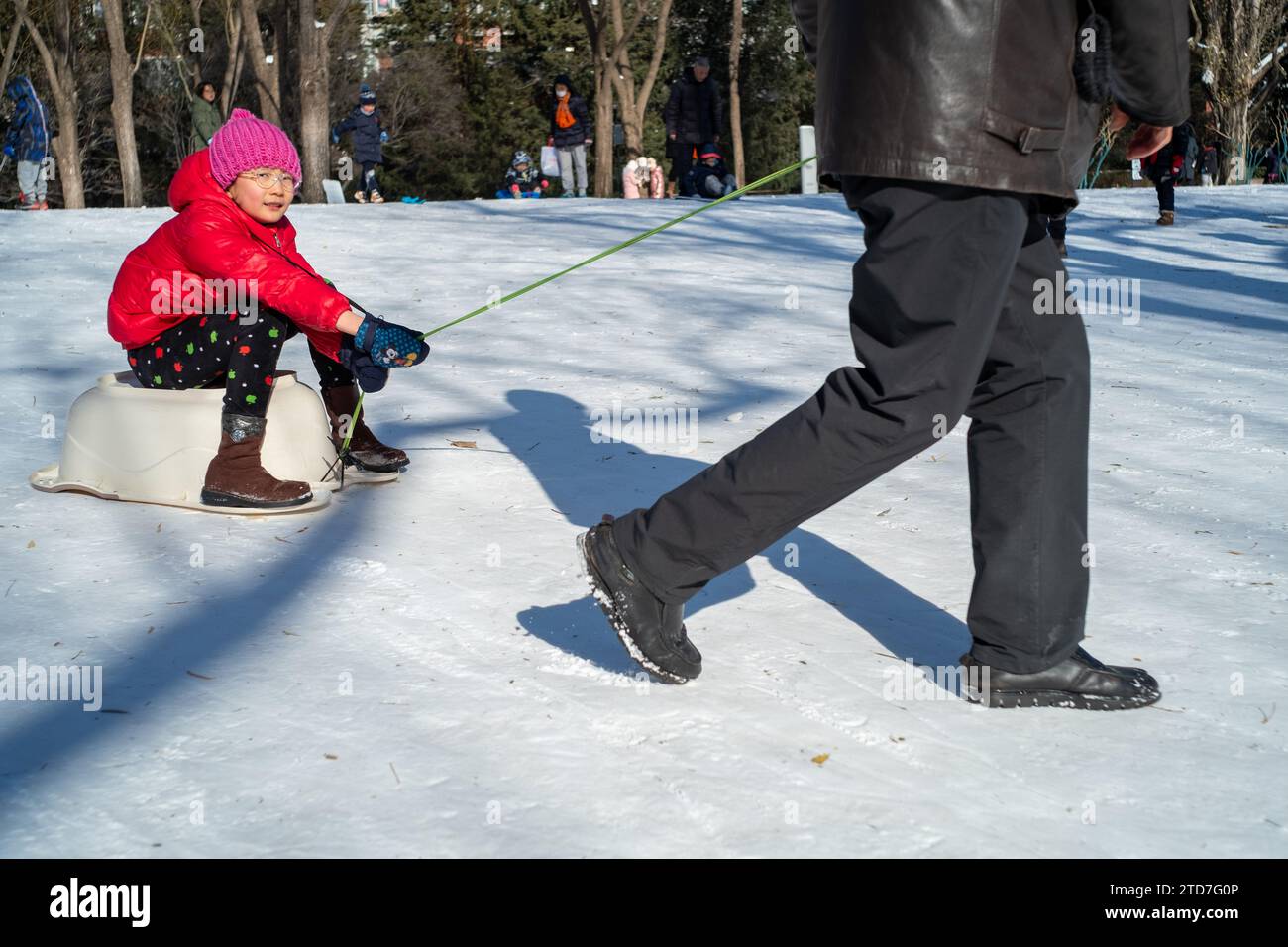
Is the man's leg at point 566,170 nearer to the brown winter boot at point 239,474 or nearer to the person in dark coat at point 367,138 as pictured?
the person in dark coat at point 367,138

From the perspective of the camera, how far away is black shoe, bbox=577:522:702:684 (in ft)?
7.02

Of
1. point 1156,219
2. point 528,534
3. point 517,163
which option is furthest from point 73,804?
point 517,163

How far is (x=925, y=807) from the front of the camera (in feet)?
5.92

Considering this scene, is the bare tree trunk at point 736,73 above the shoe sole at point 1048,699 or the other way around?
above

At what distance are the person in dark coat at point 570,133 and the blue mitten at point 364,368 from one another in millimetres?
13384

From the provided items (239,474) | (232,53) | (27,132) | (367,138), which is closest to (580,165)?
(367,138)

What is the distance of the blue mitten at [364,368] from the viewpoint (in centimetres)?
324

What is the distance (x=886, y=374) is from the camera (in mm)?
1925

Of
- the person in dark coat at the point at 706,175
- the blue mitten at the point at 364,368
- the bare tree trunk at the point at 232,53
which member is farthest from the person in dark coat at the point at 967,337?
the bare tree trunk at the point at 232,53

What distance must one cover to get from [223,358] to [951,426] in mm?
1989

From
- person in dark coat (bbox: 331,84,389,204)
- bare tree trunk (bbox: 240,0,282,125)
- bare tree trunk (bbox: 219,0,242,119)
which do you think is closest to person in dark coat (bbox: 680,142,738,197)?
person in dark coat (bbox: 331,84,389,204)

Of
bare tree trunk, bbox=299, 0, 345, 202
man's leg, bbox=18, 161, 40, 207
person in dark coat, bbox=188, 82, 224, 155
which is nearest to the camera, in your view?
man's leg, bbox=18, 161, 40, 207

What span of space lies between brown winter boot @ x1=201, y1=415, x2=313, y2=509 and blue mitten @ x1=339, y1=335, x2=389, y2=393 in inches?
10.8

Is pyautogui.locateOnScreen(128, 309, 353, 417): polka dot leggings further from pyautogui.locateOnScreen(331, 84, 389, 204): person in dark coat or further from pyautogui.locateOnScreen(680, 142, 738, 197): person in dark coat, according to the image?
pyautogui.locateOnScreen(331, 84, 389, 204): person in dark coat
